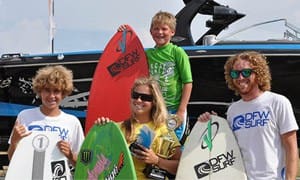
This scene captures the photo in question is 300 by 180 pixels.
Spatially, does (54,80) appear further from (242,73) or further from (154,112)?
(242,73)

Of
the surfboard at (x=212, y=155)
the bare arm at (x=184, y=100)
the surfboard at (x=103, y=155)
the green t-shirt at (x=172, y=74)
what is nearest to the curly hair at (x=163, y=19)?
the green t-shirt at (x=172, y=74)

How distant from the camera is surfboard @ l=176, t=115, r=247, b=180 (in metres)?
2.99

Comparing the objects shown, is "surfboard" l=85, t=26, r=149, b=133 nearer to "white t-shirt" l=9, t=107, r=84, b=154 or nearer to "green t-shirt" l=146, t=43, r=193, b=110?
"green t-shirt" l=146, t=43, r=193, b=110

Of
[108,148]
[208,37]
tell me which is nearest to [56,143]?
[108,148]

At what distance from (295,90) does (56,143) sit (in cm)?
322

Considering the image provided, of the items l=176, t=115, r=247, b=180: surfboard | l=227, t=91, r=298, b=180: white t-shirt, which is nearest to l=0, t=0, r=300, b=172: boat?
l=176, t=115, r=247, b=180: surfboard

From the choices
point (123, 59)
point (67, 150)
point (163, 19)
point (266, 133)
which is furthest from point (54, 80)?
point (123, 59)

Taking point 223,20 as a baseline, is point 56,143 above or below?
below

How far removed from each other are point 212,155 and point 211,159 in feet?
0.09

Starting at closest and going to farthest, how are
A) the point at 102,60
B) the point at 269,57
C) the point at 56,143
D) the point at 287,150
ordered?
the point at 287,150 → the point at 56,143 → the point at 102,60 → the point at 269,57

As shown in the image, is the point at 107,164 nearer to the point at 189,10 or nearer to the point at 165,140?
the point at 165,140

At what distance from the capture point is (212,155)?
3188 mm

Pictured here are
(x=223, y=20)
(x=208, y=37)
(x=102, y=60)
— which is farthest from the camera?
(x=223, y=20)

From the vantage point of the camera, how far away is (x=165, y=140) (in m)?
2.91
